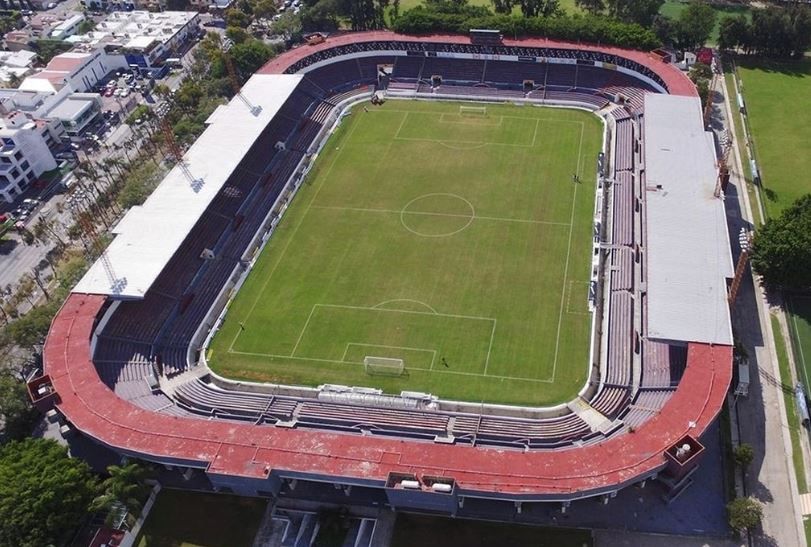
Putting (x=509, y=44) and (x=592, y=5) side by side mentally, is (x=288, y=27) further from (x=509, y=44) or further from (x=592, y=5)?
(x=592, y=5)

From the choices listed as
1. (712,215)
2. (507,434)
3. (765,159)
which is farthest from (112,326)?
(765,159)

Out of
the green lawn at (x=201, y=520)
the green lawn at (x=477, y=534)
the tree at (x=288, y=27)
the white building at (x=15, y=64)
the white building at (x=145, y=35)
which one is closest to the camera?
the green lawn at (x=477, y=534)

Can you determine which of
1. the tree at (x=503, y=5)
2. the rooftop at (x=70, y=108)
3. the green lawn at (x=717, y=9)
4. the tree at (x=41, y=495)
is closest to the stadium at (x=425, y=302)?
the tree at (x=41, y=495)

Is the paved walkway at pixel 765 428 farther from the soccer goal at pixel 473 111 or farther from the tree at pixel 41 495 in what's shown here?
the tree at pixel 41 495

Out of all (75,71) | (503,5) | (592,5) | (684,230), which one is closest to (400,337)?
(684,230)

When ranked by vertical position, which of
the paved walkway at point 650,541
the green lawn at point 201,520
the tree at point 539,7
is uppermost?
the tree at point 539,7

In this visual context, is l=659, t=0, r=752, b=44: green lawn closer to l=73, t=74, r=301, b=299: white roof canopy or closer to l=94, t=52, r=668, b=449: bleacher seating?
l=94, t=52, r=668, b=449: bleacher seating
